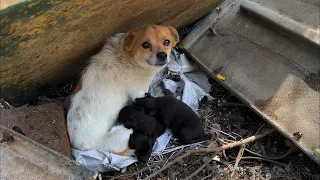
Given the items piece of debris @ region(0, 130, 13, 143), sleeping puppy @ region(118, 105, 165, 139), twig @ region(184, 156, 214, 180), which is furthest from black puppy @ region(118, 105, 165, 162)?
piece of debris @ region(0, 130, 13, 143)

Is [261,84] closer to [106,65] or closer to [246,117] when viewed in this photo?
[246,117]

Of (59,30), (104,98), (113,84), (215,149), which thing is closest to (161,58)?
(113,84)

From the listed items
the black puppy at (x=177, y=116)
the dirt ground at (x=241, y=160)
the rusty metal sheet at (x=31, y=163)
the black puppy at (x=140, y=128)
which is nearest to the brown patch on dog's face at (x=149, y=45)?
the black puppy at (x=177, y=116)

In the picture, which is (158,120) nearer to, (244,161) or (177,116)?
(177,116)

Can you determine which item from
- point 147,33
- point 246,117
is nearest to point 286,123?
point 246,117

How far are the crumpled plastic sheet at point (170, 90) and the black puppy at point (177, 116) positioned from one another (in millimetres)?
179

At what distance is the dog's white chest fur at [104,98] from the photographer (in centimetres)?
376

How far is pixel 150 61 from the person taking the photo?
396 centimetres

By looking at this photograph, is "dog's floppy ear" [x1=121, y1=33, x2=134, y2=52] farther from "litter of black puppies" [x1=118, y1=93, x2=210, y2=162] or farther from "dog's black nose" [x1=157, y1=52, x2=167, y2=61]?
"litter of black puppies" [x1=118, y1=93, x2=210, y2=162]

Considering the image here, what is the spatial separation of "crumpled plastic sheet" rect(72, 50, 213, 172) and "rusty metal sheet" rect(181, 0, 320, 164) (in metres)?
0.16

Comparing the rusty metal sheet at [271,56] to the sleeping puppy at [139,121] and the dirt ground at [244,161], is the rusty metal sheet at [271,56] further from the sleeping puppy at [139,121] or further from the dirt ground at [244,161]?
the sleeping puppy at [139,121]

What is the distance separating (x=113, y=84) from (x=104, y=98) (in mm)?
178

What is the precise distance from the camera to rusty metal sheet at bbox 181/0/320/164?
396 centimetres

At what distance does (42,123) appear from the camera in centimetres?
379
